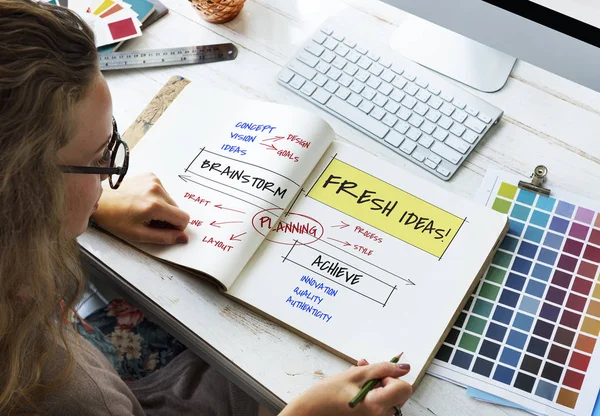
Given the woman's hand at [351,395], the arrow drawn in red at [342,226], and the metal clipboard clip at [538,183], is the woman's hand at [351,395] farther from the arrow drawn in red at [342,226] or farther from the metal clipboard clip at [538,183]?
the metal clipboard clip at [538,183]

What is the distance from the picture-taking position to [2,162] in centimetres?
54

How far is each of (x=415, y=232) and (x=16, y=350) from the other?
0.46 meters

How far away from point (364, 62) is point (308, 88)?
0.09 meters

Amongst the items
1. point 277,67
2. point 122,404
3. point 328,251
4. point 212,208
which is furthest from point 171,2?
point 122,404

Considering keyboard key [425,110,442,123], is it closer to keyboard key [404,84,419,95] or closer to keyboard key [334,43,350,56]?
keyboard key [404,84,419,95]

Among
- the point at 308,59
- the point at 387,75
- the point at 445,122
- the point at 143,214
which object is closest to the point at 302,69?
the point at 308,59

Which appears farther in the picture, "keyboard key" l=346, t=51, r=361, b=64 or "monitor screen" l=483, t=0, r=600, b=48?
"keyboard key" l=346, t=51, r=361, b=64

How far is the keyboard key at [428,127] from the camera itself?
35.3 inches

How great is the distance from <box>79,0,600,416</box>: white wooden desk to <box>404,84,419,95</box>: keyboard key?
98 millimetres

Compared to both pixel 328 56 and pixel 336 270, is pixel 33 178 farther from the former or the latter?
pixel 328 56

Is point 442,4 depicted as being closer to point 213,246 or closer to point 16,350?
point 213,246

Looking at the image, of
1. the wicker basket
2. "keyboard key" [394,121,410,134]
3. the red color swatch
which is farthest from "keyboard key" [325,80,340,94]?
the red color swatch

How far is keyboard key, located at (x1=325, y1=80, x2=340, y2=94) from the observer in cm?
95

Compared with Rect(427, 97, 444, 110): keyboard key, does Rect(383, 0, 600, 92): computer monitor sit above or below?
above
